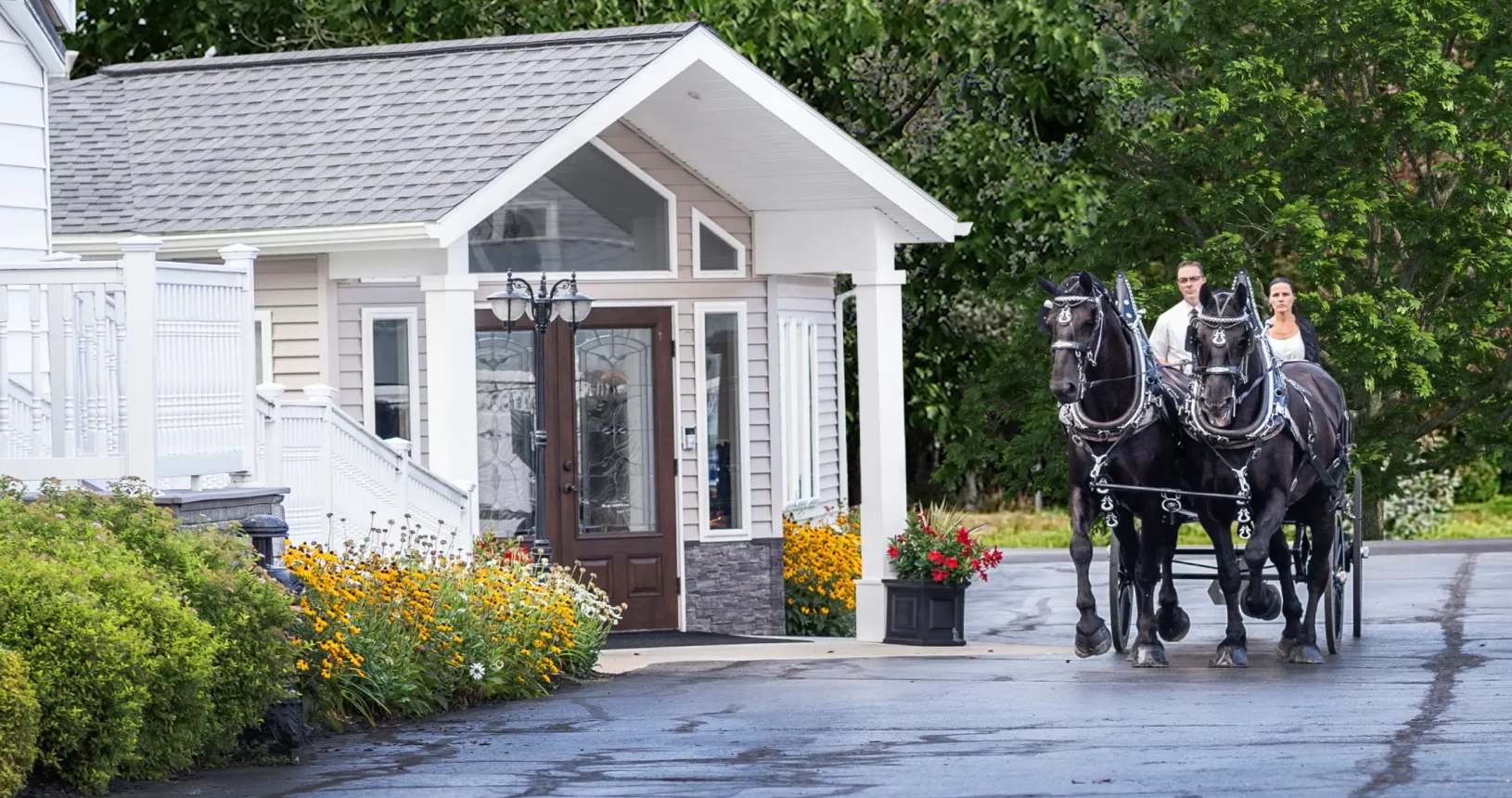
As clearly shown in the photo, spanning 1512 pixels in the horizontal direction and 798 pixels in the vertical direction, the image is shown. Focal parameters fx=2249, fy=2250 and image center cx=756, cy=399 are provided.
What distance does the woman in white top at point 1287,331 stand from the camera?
49.4 ft

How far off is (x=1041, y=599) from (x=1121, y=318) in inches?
376

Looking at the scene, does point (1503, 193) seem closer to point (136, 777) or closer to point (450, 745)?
point (450, 745)

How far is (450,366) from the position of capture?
15453mm

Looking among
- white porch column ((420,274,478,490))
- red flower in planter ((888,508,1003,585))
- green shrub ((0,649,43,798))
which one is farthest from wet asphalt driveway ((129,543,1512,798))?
white porch column ((420,274,478,490))

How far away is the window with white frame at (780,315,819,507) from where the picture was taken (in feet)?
63.8

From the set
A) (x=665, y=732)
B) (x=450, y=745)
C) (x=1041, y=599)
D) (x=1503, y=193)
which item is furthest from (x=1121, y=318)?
(x=1503, y=193)

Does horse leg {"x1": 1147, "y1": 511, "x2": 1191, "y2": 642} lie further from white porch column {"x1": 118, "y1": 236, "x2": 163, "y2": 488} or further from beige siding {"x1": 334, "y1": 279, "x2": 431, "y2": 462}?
white porch column {"x1": 118, "y1": 236, "x2": 163, "y2": 488}

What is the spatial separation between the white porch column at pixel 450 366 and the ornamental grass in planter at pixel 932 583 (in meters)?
3.76

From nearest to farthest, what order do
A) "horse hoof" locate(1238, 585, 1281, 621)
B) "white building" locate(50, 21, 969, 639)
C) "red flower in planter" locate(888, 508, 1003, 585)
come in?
1. "horse hoof" locate(1238, 585, 1281, 621)
2. "white building" locate(50, 21, 969, 639)
3. "red flower in planter" locate(888, 508, 1003, 585)

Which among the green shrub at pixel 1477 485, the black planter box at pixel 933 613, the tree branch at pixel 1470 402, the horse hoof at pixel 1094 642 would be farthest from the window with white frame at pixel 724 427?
the green shrub at pixel 1477 485

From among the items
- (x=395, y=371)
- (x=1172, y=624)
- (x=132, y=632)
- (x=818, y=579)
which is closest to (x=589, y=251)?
(x=395, y=371)

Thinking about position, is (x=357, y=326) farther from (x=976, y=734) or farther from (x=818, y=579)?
(x=976, y=734)

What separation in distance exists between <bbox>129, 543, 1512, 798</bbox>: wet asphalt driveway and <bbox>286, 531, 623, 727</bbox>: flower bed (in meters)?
0.31

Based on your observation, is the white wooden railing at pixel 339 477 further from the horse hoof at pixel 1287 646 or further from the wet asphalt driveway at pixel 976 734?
the horse hoof at pixel 1287 646
